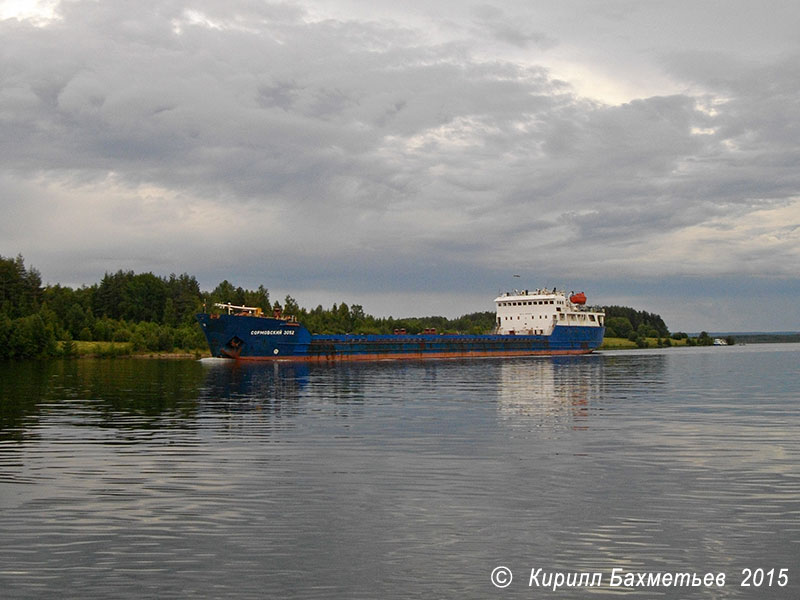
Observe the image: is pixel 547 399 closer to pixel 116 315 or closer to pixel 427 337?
pixel 427 337

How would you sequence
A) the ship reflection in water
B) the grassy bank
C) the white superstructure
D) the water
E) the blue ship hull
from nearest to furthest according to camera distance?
1. the water
2. the ship reflection in water
3. the blue ship hull
4. the white superstructure
5. the grassy bank

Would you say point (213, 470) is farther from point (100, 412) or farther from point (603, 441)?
point (100, 412)

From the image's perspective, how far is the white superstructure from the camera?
128 metres

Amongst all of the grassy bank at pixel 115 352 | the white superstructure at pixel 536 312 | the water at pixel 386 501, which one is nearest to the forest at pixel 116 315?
the grassy bank at pixel 115 352

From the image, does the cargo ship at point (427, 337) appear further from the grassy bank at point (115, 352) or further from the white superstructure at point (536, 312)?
the grassy bank at point (115, 352)

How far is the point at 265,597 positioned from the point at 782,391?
48.6 metres

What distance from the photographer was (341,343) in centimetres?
10281

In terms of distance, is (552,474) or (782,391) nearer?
(552,474)

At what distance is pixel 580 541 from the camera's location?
14109 millimetres

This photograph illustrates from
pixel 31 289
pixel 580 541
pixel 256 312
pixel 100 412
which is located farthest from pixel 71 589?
pixel 31 289

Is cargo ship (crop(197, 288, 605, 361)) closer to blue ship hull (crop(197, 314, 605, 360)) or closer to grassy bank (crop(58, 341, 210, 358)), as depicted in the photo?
blue ship hull (crop(197, 314, 605, 360))

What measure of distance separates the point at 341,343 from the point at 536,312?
4167 cm

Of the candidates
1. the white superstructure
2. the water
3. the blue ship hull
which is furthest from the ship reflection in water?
the white superstructure

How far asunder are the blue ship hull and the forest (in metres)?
26.8
